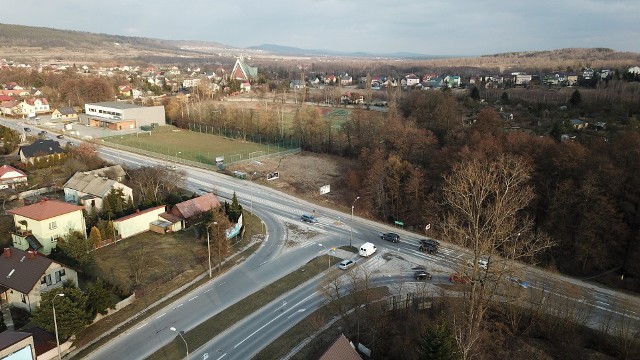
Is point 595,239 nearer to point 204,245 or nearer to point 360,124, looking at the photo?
point 204,245

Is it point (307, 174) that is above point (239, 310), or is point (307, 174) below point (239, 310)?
above

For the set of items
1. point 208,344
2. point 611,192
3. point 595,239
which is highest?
point 611,192

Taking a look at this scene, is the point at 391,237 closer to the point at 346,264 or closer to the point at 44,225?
the point at 346,264

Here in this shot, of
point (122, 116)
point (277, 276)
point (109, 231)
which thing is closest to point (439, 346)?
point (277, 276)

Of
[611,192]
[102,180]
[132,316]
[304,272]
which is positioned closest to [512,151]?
[611,192]

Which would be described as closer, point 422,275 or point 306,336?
point 306,336

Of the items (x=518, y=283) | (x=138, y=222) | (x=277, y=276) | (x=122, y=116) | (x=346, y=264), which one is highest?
(x=122, y=116)
